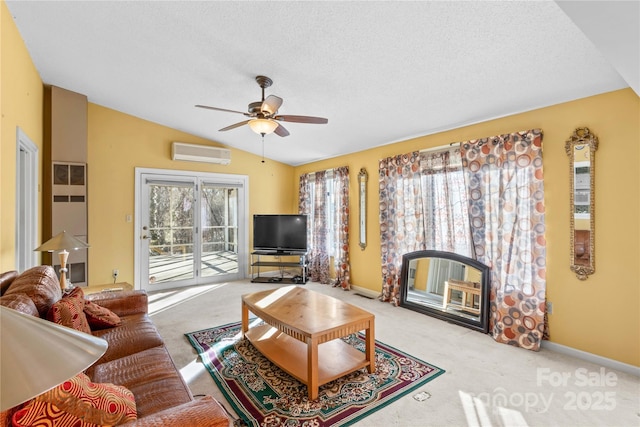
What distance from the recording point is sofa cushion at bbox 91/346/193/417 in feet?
4.74

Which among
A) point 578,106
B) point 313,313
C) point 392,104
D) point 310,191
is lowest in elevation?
point 313,313

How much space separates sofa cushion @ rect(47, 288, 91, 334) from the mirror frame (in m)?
3.47

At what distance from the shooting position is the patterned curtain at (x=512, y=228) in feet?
9.56

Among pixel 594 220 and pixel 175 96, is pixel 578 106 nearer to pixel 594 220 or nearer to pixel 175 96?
pixel 594 220

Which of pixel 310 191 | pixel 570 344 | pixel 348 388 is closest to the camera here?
pixel 348 388

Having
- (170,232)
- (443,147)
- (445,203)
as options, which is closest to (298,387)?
(445,203)

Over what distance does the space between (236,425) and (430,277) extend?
2.85 m

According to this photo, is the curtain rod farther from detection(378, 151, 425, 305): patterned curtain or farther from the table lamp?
the table lamp

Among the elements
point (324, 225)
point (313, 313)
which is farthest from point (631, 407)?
point (324, 225)

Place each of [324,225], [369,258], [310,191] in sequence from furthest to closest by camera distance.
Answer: [310,191] < [324,225] < [369,258]

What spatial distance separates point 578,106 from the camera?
272 centimetres

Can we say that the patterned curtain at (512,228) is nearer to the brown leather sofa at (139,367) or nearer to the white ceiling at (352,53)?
the white ceiling at (352,53)

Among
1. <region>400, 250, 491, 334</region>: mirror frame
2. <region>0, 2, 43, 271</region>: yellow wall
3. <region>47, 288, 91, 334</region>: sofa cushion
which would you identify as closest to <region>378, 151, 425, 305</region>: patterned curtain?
<region>400, 250, 491, 334</region>: mirror frame

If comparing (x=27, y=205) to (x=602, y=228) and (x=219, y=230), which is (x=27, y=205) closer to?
(x=219, y=230)
